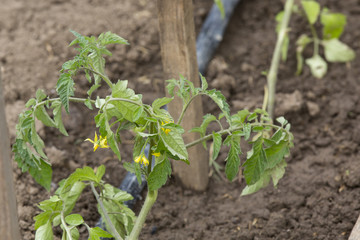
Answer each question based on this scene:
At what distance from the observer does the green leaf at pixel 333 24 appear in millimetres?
2721

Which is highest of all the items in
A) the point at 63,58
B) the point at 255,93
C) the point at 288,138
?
the point at 63,58

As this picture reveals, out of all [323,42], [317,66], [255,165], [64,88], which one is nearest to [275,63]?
[317,66]

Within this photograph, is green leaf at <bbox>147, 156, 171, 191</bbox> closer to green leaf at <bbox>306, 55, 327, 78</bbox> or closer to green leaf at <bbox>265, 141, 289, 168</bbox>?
green leaf at <bbox>265, 141, 289, 168</bbox>

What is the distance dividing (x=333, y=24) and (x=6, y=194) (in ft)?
6.34

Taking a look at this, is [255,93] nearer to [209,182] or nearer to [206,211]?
[209,182]

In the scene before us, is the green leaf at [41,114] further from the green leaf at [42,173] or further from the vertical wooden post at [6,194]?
the vertical wooden post at [6,194]

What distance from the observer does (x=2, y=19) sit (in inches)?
114

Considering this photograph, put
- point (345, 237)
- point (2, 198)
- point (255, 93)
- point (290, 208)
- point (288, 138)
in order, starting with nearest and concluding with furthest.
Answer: point (2, 198) < point (288, 138) < point (345, 237) < point (290, 208) < point (255, 93)

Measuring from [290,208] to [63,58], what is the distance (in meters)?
1.23

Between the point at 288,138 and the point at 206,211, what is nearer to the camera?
the point at 288,138

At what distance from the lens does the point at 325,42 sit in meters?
2.81

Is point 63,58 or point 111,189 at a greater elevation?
point 63,58

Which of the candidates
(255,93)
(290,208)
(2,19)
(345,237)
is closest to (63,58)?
(2,19)

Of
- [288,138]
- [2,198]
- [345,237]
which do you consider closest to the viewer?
[2,198]
